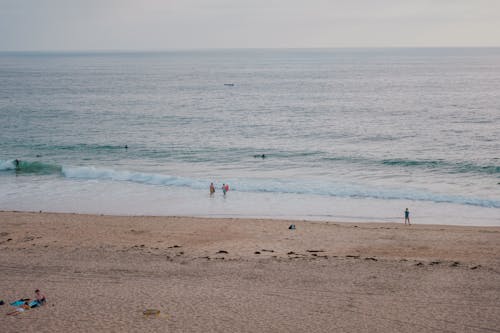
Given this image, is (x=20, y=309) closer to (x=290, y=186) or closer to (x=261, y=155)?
(x=290, y=186)

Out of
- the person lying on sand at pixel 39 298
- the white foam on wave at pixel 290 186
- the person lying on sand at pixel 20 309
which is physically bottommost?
the white foam on wave at pixel 290 186

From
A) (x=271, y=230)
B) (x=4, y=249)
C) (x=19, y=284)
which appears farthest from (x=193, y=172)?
(x=19, y=284)

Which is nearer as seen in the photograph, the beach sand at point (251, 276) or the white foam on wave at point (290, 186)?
the beach sand at point (251, 276)

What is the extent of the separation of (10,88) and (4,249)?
8655cm

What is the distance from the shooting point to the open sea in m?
30.8

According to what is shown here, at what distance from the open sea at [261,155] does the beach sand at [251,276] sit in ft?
15.4

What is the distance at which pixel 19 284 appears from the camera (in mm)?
17766

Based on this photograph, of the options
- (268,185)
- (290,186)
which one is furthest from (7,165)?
(290,186)

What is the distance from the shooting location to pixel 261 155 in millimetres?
44281

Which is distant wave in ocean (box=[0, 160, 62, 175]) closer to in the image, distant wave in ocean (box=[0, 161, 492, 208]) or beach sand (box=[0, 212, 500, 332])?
distant wave in ocean (box=[0, 161, 492, 208])

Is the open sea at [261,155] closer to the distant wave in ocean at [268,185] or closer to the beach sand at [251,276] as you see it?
the distant wave in ocean at [268,185]

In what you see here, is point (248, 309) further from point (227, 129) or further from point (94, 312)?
point (227, 129)

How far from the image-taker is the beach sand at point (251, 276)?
15047 mm

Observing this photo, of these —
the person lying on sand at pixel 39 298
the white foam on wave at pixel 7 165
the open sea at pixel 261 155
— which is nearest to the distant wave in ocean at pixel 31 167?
A: the white foam on wave at pixel 7 165
